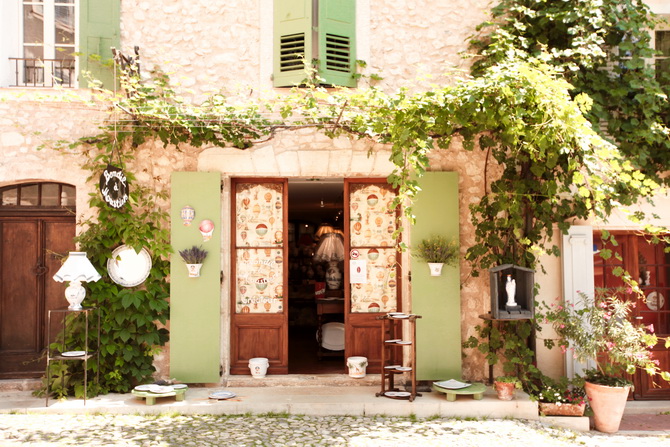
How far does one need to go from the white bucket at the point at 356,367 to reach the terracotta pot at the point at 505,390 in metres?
1.31

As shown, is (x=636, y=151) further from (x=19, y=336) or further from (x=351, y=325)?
(x=19, y=336)

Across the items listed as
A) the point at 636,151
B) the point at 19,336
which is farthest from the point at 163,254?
the point at 636,151

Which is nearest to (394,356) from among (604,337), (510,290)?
(510,290)

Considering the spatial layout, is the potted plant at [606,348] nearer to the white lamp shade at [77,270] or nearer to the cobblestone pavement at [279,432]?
the cobblestone pavement at [279,432]

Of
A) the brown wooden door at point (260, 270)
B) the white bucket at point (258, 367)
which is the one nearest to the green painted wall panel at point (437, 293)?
the brown wooden door at point (260, 270)

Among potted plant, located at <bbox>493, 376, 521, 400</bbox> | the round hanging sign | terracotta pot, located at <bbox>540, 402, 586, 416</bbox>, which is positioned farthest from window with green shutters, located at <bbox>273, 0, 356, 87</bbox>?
terracotta pot, located at <bbox>540, 402, 586, 416</bbox>

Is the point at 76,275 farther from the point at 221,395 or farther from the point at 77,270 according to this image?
the point at 221,395

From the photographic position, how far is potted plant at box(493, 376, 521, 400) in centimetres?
516

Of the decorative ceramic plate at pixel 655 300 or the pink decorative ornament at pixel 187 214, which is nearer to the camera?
the pink decorative ornament at pixel 187 214

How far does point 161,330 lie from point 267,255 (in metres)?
1.28

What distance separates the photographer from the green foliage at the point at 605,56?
550 cm

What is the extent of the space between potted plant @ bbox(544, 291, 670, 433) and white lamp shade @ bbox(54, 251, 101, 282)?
4.16m

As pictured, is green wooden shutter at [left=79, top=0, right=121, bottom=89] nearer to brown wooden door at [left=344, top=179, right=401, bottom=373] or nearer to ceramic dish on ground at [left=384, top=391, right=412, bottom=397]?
brown wooden door at [left=344, top=179, right=401, bottom=373]

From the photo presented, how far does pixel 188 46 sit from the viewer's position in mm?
5863
